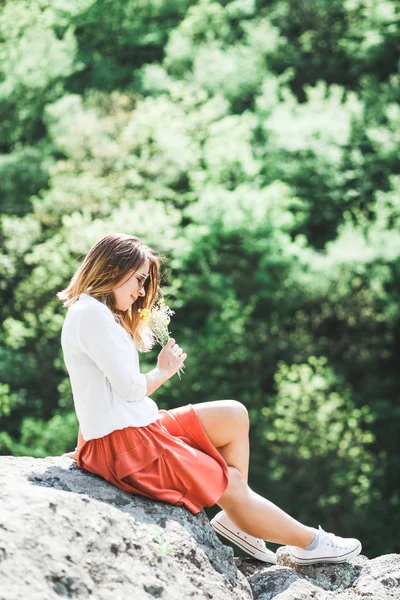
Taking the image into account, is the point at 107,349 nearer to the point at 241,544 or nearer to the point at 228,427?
the point at 228,427

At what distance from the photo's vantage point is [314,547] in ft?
10.5

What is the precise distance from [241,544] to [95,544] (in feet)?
2.83

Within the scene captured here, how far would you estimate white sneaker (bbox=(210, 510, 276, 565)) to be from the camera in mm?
3107

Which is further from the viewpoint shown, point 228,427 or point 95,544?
point 228,427

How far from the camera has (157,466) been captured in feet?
9.40

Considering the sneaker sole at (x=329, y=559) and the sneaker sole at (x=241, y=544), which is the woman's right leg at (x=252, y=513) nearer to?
the sneaker sole at (x=241, y=544)

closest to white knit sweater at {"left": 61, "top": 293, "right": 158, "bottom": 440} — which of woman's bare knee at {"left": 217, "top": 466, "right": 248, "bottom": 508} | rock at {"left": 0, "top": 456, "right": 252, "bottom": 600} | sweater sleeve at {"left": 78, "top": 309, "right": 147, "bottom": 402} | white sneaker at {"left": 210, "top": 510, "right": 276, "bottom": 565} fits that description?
sweater sleeve at {"left": 78, "top": 309, "right": 147, "bottom": 402}

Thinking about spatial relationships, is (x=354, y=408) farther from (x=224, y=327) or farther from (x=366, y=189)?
(x=366, y=189)

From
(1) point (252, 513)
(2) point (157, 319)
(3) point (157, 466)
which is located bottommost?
(1) point (252, 513)

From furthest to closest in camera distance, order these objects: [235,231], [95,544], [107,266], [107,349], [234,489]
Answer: [235,231] → [234,489] → [107,266] → [107,349] → [95,544]

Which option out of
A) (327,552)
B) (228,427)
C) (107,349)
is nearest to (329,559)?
(327,552)

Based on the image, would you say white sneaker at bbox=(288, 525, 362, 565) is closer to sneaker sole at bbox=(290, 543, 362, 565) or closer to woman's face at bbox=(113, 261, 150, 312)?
sneaker sole at bbox=(290, 543, 362, 565)

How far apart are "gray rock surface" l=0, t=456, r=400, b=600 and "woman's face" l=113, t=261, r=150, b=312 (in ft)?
2.17

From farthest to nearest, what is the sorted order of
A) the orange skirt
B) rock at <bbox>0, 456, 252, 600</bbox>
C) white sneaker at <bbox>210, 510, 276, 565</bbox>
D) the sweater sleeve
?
white sneaker at <bbox>210, 510, 276, 565</bbox>
the orange skirt
the sweater sleeve
rock at <bbox>0, 456, 252, 600</bbox>
